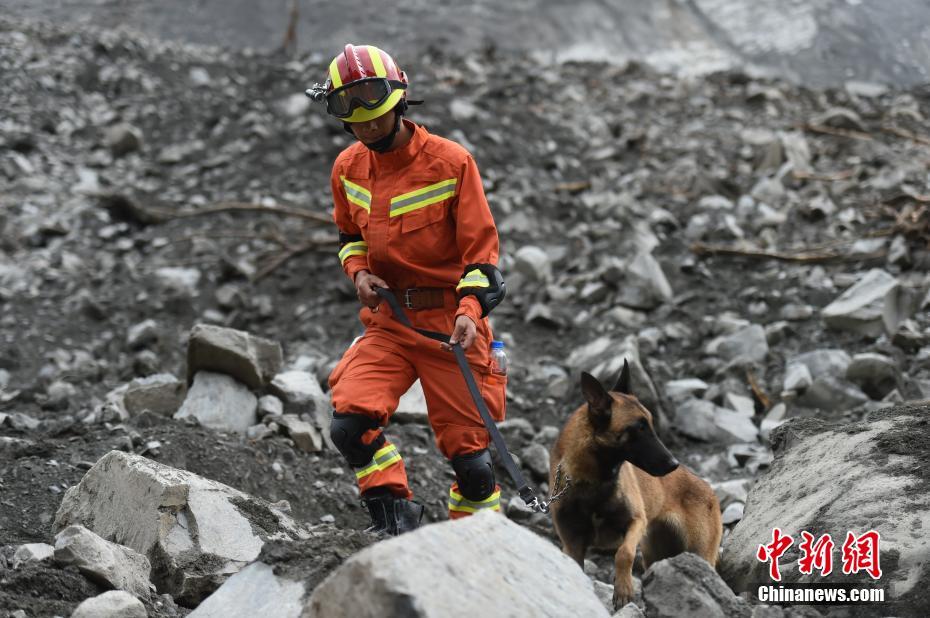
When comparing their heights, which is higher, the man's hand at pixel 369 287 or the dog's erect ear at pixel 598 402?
the man's hand at pixel 369 287

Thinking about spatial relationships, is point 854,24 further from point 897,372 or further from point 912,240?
point 897,372

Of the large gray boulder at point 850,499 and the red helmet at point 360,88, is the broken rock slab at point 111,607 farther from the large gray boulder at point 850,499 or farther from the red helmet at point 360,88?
the large gray boulder at point 850,499

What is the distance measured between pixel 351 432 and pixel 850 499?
1.85 metres

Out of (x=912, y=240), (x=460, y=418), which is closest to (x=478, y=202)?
(x=460, y=418)

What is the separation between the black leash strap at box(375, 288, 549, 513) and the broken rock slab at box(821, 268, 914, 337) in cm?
391

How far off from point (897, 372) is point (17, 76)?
35.6ft

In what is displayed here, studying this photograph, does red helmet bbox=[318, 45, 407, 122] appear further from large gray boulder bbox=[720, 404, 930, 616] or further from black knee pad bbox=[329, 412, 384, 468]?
large gray boulder bbox=[720, 404, 930, 616]

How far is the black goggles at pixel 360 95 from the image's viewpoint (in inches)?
138

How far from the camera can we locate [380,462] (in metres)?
3.67

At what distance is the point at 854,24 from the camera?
16062 mm

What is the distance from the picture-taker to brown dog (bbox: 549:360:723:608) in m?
4.04

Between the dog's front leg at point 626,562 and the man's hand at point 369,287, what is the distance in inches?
57.1

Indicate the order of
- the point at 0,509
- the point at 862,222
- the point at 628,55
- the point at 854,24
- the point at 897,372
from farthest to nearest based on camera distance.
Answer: the point at 628,55
the point at 854,24
the point at 862,222
the point at 897,372
the point at 0,509

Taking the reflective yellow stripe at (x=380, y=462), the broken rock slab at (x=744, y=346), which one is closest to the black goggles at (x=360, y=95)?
the reflective yellow stripe at (x=380, y=462)
